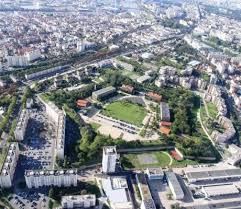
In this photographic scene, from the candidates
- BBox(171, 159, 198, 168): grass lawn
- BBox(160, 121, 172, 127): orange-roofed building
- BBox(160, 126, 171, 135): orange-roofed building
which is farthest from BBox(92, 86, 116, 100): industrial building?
BBox(171, 159, 198, 168): grass lawn

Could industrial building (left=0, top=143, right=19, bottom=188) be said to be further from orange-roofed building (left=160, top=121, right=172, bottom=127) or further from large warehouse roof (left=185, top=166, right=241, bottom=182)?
orange-roofed building (left=160, top=121, right=172, bottom=127)

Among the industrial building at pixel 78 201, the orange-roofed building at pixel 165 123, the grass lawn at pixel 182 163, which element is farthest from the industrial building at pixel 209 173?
the industrial building at pixel 78 201

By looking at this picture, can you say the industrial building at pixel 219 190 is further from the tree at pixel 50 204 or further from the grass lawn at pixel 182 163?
the tree at pixel 50 204

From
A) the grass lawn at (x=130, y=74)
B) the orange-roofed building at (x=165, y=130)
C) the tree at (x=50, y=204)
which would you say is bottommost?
the tree at (x=50, y=204)

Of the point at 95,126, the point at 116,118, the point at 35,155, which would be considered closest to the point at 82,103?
the point at 95,126

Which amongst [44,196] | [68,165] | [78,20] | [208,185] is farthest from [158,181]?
[78,20]

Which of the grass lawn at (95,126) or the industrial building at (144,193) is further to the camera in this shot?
the grass lawn at (95,126)
